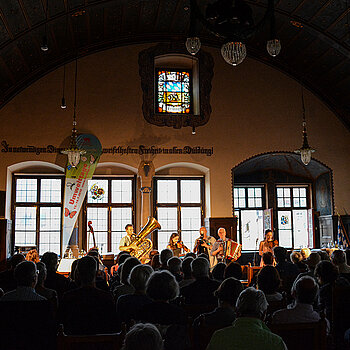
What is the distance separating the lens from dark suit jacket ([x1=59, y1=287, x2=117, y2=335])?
A: 10.9ft

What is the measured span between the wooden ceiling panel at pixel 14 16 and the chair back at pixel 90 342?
26.0ft

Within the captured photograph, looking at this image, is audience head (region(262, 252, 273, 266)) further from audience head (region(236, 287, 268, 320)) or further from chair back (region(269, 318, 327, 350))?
audience head (region(236, 287, 268, 320))

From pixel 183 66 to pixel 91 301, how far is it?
1067 cm

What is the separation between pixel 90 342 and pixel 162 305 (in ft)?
2.16

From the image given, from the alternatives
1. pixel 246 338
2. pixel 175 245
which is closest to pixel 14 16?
pixel 175 245

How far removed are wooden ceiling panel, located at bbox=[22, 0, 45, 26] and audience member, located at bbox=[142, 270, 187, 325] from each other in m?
7.74

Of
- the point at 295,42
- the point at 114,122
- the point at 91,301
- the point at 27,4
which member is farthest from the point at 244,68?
the point at 91,301

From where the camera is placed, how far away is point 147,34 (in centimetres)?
1258

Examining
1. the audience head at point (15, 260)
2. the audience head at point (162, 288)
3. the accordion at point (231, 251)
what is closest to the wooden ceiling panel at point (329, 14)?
the accordion at point (231, 251)

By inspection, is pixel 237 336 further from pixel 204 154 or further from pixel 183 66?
pixel 183 66

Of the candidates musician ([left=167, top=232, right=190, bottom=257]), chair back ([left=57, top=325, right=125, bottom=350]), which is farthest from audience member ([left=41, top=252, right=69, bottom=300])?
musician ([left=167, top=232, right=190, bottom=257])

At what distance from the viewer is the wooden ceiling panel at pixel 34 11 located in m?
9.43

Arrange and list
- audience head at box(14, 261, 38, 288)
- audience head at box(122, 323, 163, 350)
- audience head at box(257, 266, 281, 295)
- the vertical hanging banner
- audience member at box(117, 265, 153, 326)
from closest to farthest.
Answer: audience head at box(122, 323, 163, 350) → audience head at box(14, 261, 38, 288) → audience member at box(117, 265, 153, 326) → audience head at box(257, 266, 281, 295) → the vertical hanging banner

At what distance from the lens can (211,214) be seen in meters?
12.4
